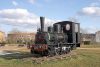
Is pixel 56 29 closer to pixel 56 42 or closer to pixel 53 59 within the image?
pixel 56 42

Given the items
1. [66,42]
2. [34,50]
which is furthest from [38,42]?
[66,42]

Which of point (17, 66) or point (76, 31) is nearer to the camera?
point (17, 66)

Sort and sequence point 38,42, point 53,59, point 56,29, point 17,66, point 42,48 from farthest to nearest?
point 56,29, point 38,42, point 42,48, point 53,59, point 17,66

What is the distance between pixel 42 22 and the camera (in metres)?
28.6

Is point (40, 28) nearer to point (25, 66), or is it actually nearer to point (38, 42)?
point (38, 42)

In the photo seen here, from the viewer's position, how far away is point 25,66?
19.9m

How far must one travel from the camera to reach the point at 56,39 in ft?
98.1

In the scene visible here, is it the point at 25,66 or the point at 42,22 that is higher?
the point at 42,22

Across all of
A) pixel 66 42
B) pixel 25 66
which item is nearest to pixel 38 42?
pixel 66 42

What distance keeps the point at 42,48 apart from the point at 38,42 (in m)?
2.01

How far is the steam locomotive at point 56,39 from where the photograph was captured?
91.6 ft

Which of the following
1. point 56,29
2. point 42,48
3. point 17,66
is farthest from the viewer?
point 56,29

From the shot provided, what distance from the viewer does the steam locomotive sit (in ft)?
91.6

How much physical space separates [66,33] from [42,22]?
15.7ft
